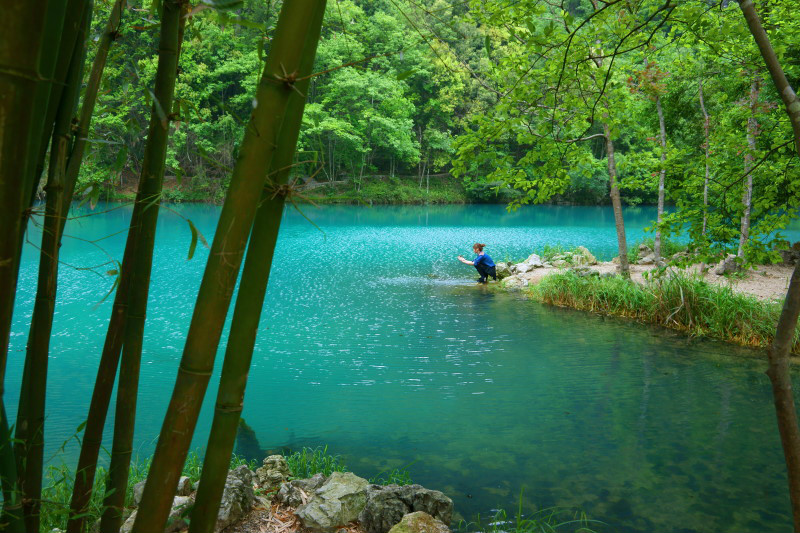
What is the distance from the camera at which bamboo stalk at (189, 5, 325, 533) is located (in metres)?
1.14

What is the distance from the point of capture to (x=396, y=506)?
340cm

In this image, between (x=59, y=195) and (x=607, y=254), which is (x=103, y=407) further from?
(x=607, y=254)

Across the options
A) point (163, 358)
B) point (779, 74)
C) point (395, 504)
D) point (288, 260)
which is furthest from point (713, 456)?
point (288, 260)

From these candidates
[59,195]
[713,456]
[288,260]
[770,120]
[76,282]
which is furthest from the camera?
[288,260]

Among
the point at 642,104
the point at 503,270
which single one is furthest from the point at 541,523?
the point at 503,270

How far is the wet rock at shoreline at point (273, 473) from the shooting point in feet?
13.3

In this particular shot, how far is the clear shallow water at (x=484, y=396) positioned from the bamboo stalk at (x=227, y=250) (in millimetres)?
505

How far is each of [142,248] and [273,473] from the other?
2.91 m

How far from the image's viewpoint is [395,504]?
11.2ft

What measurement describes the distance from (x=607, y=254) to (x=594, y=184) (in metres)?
23.6

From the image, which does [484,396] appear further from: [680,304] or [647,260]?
[647,260]

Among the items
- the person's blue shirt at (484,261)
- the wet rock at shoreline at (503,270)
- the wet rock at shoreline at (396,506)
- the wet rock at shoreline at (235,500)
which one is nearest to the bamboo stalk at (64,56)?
the wet rock at shoreline at (235,500)

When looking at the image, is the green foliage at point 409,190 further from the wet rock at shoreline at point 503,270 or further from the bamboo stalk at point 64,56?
the bamboo stalk at point 64,56

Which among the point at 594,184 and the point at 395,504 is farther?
the point at 594,184
